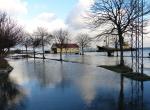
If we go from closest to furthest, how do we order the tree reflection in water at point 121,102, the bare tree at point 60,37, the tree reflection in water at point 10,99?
the tree reflection in water at point 121,102, the tree reflection in water at point 10,99, the bare tree at point 60,37

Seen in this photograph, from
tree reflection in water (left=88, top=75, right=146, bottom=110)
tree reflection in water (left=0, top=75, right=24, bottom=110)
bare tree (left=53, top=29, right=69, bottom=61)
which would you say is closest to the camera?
tree reflection in water (left=88, top=75, right=146, bottom=110)

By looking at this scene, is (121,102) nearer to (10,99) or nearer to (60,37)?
(10,99)

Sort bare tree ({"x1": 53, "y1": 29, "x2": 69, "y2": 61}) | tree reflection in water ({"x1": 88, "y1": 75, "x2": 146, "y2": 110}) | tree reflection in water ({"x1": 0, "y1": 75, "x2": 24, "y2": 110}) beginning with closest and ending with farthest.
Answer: tree reflection in water ({"x1": 88, "y1": 75, "x2": 146, "y2": 110})
tree reflection in water ({"x1": 0, "y1": 75, "x2": 24, "y2": 110})
bare tree ({"x1": 53, "y1": 29, "x2": 69, "y2": 61})

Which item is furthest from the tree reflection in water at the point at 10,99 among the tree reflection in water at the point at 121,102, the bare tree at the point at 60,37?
the bare tree at the point at 60,37

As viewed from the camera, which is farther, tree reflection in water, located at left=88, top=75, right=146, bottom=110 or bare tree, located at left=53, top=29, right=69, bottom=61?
bare tree, located at left=53, top=29, right=69, bottom=61

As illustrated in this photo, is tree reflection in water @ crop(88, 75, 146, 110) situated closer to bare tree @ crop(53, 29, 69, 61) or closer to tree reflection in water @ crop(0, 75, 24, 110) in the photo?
tree reflection in water @ crop(0, 75, 24, 110)

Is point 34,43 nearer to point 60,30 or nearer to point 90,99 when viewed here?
point 60,30

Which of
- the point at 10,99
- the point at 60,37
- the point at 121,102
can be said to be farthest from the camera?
the point at 60,37

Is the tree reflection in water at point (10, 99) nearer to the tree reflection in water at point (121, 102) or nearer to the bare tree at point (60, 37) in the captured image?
the tree reflection in water at point (121, 102)

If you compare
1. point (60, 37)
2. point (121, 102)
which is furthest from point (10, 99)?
point (60, 37)

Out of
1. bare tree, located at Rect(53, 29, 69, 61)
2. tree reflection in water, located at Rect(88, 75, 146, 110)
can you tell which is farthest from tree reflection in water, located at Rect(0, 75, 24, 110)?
bare tree, located at Rect(53, 29, 69, 61)

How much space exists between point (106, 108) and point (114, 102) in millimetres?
1326

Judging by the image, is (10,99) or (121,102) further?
(10,99)

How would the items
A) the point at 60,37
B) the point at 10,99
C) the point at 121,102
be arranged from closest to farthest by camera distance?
the point at 121,102
the point at 10,99
the point at 60,37
